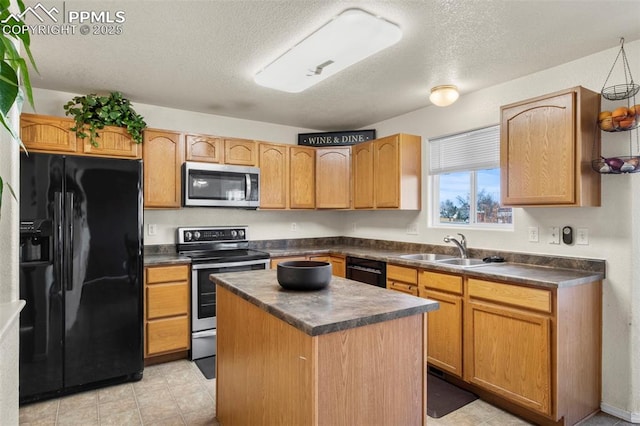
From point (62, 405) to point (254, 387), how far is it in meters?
1.79

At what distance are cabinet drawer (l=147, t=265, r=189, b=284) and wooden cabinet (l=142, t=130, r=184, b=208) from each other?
2.12 feet

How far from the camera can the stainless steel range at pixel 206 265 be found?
11.0ft

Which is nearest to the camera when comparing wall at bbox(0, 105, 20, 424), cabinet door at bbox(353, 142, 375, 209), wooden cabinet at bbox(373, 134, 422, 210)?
wall at bbox(0, 105, 20, 424)

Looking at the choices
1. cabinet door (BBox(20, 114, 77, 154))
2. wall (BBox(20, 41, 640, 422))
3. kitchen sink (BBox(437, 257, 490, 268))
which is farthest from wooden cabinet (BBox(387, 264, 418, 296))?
cabinet door (BBox(20, 114, 77, 154))

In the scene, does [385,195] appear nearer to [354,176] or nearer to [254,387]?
[354,176]

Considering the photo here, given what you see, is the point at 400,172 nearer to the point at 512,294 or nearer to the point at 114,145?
the point at 512,294

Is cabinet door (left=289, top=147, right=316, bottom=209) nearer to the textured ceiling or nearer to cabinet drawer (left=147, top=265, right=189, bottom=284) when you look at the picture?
the textured ceiling

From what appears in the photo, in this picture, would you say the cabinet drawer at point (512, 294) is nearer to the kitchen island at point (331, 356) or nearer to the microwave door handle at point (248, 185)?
the kitchen island at point (331, 356)

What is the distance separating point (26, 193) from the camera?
8.18 feet

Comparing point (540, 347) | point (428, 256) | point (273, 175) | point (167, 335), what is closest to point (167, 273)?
point (167, 335)

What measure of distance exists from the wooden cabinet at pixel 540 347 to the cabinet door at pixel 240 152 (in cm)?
260

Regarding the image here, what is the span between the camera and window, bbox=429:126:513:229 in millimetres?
3256

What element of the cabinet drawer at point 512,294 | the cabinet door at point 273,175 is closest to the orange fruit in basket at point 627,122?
the cabinet drawer at point 512,294

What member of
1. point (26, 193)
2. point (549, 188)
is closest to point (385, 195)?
point (549, 188)
